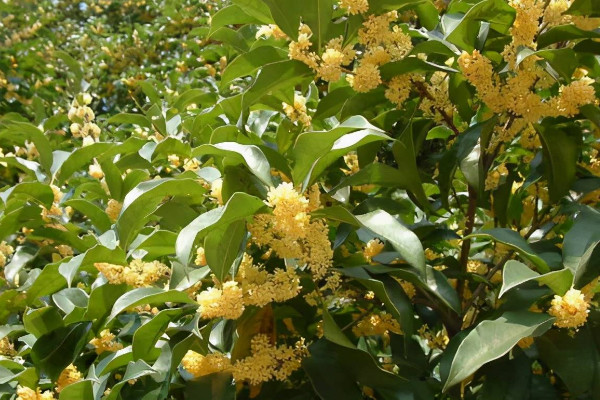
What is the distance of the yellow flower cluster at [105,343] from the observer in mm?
1476

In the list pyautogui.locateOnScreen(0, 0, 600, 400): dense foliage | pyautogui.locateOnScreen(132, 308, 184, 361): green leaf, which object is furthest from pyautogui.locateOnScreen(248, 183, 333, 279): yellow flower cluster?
pyautogui.locateOnScreen(132, 308, 184, 361): green leaf

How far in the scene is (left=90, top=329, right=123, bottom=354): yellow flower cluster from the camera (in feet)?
4.84

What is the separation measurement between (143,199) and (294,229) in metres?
0.32

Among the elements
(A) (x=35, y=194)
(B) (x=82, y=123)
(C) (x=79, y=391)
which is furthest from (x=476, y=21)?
(B) (x=82, y=123)

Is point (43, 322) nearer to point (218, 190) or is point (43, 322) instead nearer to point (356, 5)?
point (218, 190)

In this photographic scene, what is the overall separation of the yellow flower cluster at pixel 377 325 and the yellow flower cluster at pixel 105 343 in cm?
53

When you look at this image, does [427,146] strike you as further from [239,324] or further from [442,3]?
[239,324]

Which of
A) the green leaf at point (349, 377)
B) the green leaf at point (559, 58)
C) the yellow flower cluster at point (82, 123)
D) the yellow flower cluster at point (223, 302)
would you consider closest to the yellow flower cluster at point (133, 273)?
the yellow flower cluster at point (223, 302)

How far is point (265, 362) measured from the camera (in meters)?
1.22

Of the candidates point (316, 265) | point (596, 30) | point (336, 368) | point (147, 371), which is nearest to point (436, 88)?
point (596, 30)

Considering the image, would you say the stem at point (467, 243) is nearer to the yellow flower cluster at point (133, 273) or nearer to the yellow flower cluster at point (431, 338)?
the yellow flower cluster at point (431, 338)

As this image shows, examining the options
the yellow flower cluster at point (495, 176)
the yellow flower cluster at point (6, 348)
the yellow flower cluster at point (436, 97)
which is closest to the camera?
the yellow flower cluster at point (436, 97)

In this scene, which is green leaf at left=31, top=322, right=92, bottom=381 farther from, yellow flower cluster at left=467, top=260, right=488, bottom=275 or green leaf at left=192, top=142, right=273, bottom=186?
yellow flower cluster at left=467, top=260, right=488, bottom=275

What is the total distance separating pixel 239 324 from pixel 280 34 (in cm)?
63
